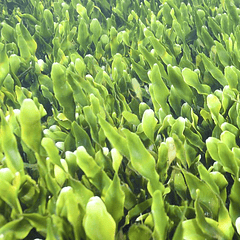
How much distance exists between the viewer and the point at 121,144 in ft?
5.18

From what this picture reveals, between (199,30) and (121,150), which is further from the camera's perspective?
(199,30)

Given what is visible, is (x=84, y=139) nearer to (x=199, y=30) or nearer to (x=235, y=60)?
(x=235, y=60)

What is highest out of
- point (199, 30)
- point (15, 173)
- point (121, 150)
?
point (15, 173)

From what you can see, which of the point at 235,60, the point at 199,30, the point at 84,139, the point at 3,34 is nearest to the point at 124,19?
the point at 199,30

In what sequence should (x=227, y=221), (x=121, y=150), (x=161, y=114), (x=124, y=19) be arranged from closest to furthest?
(x=227, y=221) < (x=121, y=150) < (x=161, y=114) < (x=124, y=19)

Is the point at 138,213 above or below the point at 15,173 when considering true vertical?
below

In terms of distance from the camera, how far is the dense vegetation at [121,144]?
1.32 m

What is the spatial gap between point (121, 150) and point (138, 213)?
282 millimetres

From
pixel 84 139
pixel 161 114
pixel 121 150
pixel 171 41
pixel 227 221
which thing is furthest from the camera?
pixel 171 41

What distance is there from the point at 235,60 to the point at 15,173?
1.61 metres

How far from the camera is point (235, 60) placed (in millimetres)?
2334

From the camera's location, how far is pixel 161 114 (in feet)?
6.38

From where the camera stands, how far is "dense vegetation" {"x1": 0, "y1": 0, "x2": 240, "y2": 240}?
4.34 feet

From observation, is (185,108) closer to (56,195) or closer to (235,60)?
(235,60)
